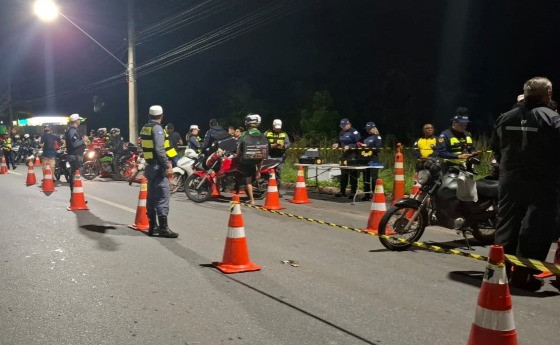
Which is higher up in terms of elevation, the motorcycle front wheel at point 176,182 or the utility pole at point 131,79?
the utility pole at point 131,79

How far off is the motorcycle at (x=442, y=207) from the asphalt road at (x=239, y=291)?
0.29 m

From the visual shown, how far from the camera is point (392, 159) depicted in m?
15.9

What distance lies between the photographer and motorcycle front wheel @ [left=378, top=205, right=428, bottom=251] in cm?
700

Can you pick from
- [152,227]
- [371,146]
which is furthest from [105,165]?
[152,227]

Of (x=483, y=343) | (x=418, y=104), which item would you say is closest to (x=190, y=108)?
(x=418, y=104)

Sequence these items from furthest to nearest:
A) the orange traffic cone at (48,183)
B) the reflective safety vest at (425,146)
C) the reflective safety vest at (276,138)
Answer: the orange traffic cone at (48,183) < the reflective safety vest at (276,138) < the reflective safety vest at (425,146)

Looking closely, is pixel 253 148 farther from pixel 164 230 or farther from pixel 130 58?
pixel 130 58

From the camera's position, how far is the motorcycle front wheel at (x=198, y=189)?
12.3 meters

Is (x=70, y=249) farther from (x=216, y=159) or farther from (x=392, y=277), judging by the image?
(x=216, y=159)

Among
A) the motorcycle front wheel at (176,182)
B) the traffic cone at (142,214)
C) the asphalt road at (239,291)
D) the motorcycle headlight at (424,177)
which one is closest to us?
the asphalt road at (239,291)

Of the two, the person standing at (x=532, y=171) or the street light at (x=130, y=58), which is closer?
the person standing at (x=532, y=171)

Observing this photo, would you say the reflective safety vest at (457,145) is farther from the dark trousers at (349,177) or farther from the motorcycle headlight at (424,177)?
the dark trousers at (349,177)

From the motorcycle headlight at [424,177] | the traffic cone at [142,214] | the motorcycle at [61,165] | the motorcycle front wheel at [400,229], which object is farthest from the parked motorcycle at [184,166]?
the motorcycle headlight at [424,177]

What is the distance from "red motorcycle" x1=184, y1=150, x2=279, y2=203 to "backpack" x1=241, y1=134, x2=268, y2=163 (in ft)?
1.95
